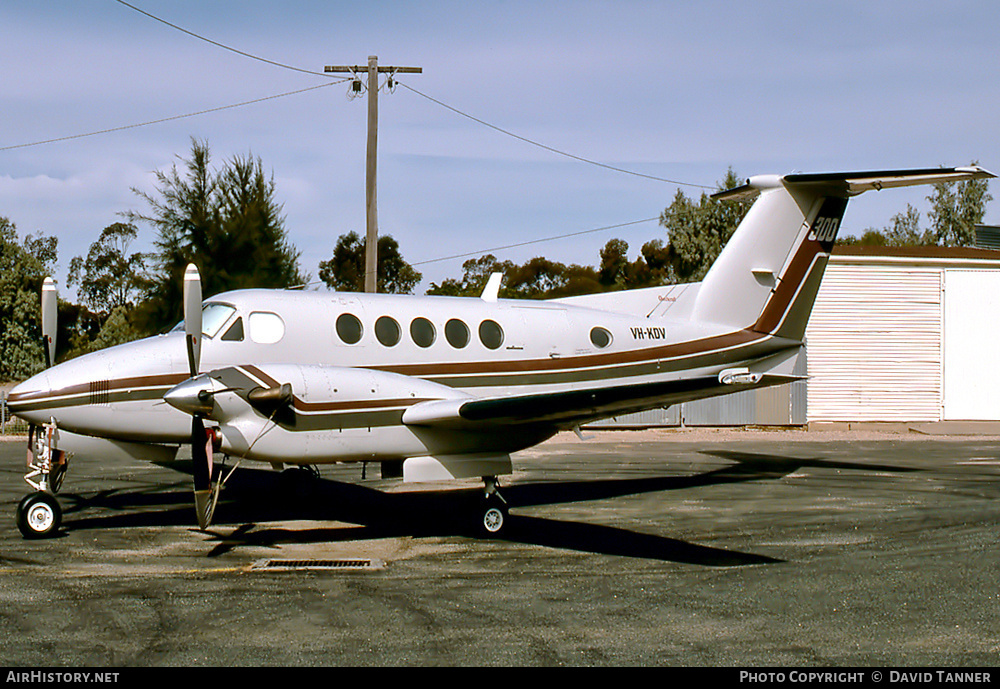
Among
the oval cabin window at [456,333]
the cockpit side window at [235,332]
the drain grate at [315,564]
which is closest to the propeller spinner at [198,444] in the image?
the drain grate at [315,564]

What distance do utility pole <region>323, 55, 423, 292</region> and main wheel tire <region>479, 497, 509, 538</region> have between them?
11.1m

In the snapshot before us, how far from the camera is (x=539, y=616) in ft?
23.0

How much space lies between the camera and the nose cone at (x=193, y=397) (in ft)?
29.8

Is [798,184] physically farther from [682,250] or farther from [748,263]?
[682,250]

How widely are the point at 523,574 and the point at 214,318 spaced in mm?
5269

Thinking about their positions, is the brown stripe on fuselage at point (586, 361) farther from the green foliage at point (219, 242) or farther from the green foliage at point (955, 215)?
the green foliage at point (955, 215)

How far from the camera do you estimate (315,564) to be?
906 centimetres

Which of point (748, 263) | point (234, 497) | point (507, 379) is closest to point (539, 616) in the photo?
point (507, 379)

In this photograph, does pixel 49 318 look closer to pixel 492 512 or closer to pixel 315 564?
pixel 315 564

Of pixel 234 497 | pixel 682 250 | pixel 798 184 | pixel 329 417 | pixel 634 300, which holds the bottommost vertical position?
pixel 234 497

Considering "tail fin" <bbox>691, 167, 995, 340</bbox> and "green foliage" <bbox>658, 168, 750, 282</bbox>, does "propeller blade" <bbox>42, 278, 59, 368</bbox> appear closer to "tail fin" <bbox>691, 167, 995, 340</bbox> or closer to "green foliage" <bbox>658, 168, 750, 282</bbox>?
"tail fin" <bbox>691, 167, 995, 340</bbox>

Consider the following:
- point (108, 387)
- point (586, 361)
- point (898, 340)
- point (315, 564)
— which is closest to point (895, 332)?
point (898, 340)

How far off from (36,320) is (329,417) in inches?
1677

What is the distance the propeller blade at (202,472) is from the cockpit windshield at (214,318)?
196 cm
